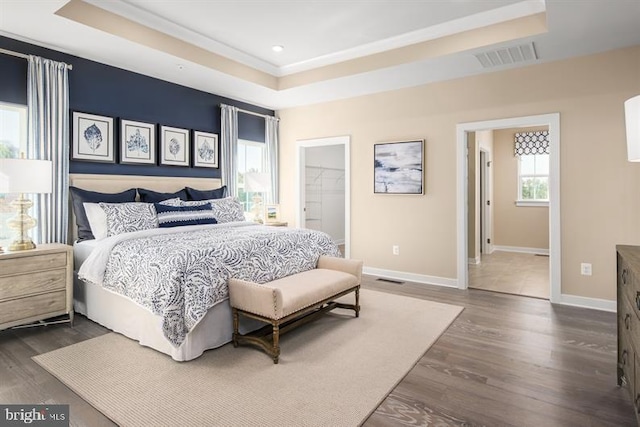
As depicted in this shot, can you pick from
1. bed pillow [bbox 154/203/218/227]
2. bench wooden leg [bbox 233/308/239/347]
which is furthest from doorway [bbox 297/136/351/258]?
bench wooden leg [bbox 233/308/239/347]

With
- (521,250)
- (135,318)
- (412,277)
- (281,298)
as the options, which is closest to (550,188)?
(412,277)

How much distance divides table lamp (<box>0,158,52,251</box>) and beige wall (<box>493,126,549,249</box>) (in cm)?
732

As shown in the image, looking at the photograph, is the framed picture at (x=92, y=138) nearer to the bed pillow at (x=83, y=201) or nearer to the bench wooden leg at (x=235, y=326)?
the bed pillow at (x=83, y=201)

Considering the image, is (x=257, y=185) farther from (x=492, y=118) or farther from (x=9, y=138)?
(x=492, y=118)

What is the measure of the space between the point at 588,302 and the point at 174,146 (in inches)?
200

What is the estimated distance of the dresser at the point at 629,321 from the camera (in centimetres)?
161

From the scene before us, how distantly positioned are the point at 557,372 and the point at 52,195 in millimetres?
4476

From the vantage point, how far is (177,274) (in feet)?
8.21

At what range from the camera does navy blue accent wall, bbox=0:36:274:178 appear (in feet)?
11.1

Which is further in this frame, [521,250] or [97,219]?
[521,250]

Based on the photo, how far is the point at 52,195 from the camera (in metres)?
3.53

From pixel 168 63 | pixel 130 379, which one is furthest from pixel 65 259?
pixel 168 63

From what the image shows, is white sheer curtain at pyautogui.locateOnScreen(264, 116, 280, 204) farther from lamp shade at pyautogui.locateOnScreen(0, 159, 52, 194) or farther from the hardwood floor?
the hardwood floor

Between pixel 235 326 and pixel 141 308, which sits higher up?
pixel 141 308
